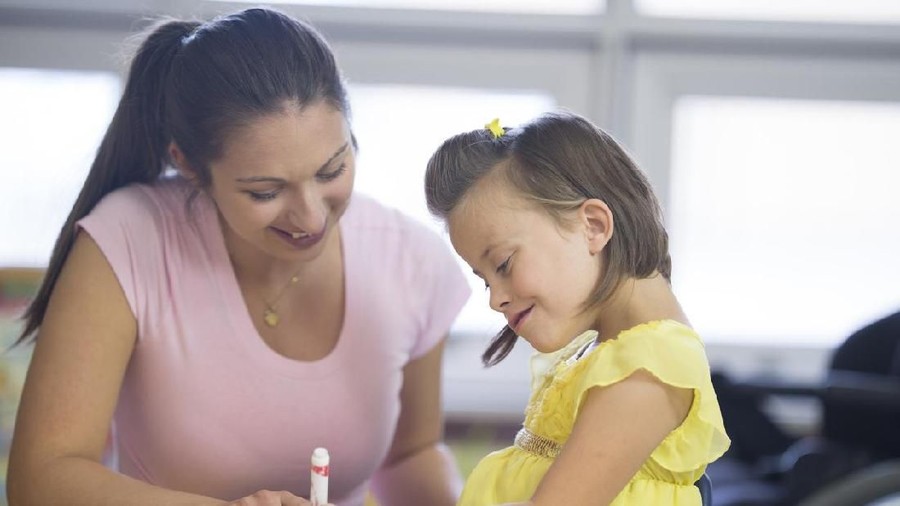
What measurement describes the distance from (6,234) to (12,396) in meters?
0.54

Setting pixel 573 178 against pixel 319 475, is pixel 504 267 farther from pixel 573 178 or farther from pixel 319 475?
pixel 319 475

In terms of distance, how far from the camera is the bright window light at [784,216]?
2.98m

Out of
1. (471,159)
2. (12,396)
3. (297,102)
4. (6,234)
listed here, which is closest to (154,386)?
(297,102)

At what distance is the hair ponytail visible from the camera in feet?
5.12

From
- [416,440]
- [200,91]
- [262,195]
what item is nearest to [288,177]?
[262,195]

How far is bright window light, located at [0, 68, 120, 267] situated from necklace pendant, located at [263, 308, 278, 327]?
1.47m

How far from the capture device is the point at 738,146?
300cm

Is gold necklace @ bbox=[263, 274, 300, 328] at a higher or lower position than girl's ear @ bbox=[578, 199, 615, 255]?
lower

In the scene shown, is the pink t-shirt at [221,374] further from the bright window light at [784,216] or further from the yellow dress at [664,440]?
the bright window light at [784,216]

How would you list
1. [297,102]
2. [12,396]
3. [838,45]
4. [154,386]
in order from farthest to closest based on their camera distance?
[838,45] < [12,396] < [154,386] < [297,102]

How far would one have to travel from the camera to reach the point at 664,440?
1.19 metres

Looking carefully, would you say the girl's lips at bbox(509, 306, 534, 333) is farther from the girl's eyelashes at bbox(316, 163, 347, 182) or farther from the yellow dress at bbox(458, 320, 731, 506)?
the girl's eyelashes at bbox(316, 163, 347, 182)

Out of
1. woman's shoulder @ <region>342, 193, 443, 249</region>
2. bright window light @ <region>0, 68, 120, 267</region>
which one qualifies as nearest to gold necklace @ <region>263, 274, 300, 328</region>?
woman's shoulder @ <region>342, 193, 443, 249</region>

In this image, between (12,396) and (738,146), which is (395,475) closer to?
(12,396)
